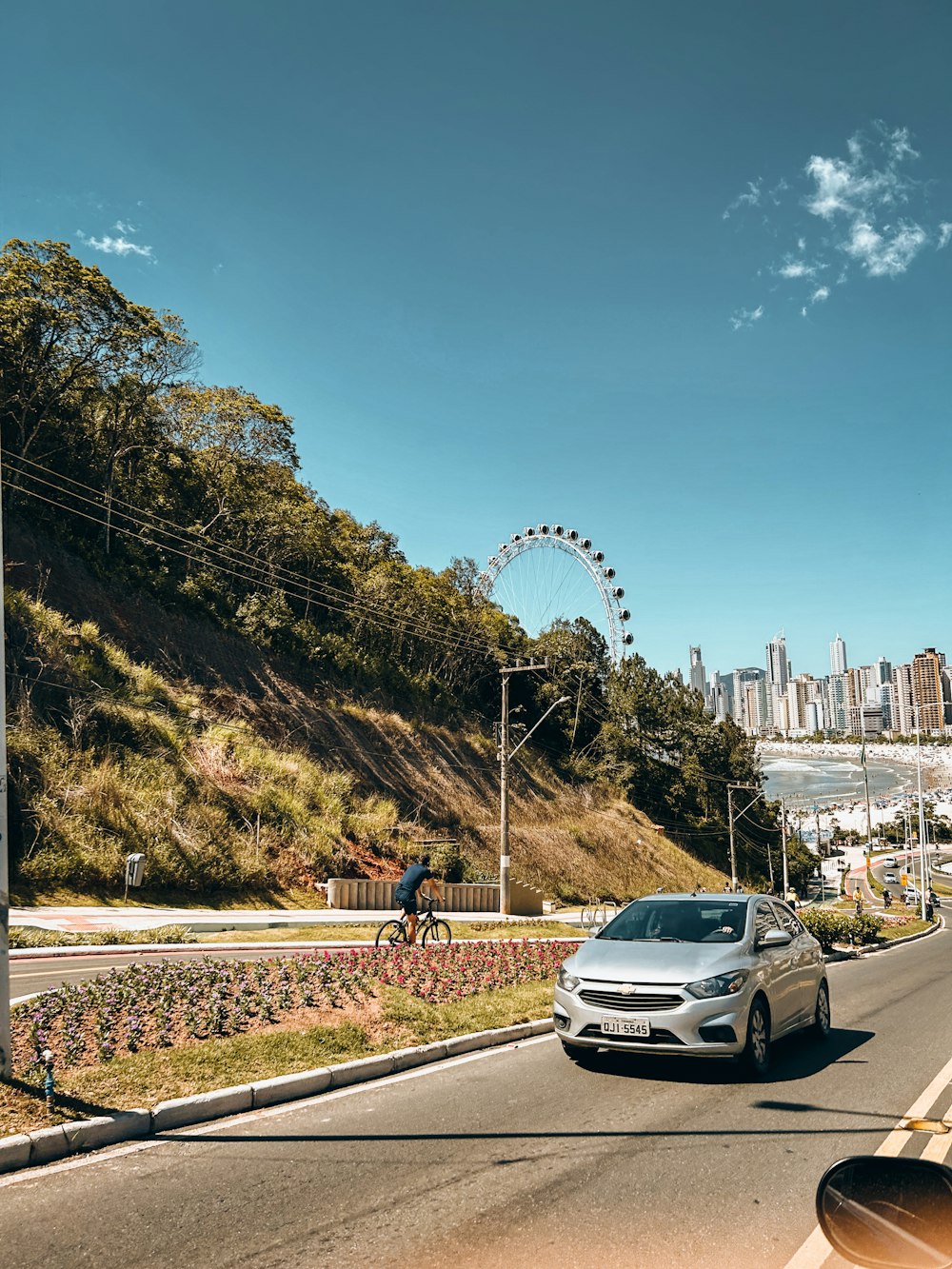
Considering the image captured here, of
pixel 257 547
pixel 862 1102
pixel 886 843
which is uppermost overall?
pixel 257 547

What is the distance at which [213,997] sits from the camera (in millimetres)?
9727

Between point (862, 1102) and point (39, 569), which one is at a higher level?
point (39, 569)

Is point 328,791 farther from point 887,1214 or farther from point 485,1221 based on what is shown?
point 887,1214

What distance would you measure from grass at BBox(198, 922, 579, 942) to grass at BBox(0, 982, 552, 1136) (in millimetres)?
9983

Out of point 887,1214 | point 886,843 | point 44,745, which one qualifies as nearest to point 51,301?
point 44,745

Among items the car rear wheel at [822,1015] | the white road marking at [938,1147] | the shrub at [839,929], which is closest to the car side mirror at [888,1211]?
the white road marking at [938,1147]

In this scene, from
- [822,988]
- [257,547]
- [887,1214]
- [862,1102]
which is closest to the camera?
[887,1214]

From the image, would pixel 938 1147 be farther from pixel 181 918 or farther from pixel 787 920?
pixel 181 918

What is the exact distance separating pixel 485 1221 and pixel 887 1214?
10.1 feet

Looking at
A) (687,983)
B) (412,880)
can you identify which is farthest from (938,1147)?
(412,880)

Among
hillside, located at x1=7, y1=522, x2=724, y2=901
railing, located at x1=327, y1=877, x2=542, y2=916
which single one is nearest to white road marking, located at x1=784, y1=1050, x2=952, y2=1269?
hillside, located at x1=7, y1=522, x2=724, y2=901

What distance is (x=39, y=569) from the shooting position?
36.2 meters

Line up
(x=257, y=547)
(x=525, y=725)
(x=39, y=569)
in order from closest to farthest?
(x=39, y=569), (x=257, y=547), (x=525, y=725)

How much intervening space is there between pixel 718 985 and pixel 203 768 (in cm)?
Result: 2827
